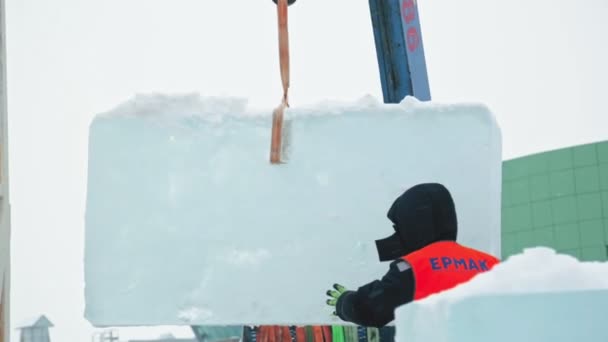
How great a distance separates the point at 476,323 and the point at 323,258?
1819 millimetres

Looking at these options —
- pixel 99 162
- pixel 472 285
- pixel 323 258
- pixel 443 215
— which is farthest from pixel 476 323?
pixel 99 162

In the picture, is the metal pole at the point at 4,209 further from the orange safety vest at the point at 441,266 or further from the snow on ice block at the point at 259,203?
the orange safety vest at the point at 441,266

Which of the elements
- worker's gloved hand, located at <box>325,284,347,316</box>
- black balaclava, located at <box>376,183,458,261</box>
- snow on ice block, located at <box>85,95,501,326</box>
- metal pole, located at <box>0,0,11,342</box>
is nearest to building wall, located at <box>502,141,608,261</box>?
metal pole, located at <box>0,0,11,342</box>

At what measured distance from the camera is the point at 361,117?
3.34 meters

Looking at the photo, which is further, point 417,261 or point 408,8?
point 408,8

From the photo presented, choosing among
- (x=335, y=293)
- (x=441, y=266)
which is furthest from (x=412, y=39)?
(x=441, y=266)

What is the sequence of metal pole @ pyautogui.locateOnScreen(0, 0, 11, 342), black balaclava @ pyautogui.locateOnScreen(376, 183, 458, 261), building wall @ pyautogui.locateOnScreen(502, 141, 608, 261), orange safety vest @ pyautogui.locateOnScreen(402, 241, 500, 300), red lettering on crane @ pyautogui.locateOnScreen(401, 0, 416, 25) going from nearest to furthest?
1. orange safety vest @ pyautogui.locateOnScreen(402, 241, 500, 300)
2. black balaclava @ pyautogui.locateOnScreen(376, 183, 458, 261)
3. metal pole @ pyautogui.locateOnScreen(0, 0, 11, 342)
4. red lettering on crane @ pyautogui.locateOnScreen(401, 0, 416, 25)
5. building wall @ pyautogui.locateOnScreen(502, 141, 608, 261)

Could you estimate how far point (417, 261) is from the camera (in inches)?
104

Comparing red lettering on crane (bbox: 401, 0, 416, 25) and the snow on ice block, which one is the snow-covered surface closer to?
the snow on ice block

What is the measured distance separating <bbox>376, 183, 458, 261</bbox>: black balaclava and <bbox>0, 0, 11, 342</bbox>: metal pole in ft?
9.09

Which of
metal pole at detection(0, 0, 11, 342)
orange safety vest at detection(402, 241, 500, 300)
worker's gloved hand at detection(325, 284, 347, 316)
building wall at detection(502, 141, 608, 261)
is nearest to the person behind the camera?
orange safety vest at detection(402, 241, 500, 300)

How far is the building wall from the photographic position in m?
24.1

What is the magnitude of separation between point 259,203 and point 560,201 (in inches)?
890

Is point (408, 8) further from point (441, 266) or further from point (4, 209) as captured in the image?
point (441, 266)
